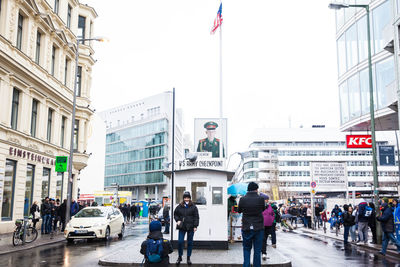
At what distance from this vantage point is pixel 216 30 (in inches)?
872

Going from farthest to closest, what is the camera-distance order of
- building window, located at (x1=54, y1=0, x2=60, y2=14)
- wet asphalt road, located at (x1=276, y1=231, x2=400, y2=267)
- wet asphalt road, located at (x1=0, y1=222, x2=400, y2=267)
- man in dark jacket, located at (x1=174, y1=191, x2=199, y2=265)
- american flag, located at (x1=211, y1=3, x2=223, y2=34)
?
building window, located at (x1=54, y1=0, x2=60, y2=14) → american flag, located at (x1=211, y1=3, x2=223, y2=34) → wet asphalt road, located at (x1=276, y1=231, x2=400, y2=267) → wet asphalt road, located at (x1=0, y1=222, x2=400, y2=267) → man in dark jacket, located at (x1=174, y1=191, x2=199, y2=265)

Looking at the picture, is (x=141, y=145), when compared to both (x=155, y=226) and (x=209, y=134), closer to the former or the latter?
(x=209, y=134)

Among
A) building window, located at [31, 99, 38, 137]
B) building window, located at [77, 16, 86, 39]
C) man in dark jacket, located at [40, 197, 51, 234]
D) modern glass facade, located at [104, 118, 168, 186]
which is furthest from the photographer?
modern glass facade, located at [104, 118, 168, 186]

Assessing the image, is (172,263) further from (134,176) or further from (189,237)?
(134,176)

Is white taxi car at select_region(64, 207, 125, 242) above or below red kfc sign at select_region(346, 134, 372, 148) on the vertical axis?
below

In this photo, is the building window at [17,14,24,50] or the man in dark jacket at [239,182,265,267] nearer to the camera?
the man in dark jacket at [239,182,265,267]

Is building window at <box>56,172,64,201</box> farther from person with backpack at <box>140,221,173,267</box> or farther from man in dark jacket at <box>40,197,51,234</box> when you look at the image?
person with backpack at <box>140,221,173,267</box>

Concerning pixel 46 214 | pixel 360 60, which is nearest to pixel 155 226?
pixel 46 214

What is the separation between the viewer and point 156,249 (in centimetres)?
691

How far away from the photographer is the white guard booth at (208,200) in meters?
14.2

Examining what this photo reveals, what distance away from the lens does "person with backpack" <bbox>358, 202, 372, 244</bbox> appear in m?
17.9

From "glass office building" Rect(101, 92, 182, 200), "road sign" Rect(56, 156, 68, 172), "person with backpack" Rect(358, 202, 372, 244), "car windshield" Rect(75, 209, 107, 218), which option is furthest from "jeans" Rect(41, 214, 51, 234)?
"glass office building" Rect(101, 92, 182, 200)

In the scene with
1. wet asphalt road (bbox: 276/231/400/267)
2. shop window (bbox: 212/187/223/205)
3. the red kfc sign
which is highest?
the red kfc sign

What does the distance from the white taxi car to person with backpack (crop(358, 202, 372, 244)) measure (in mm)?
10681
